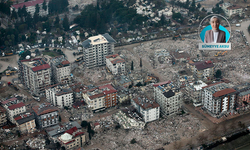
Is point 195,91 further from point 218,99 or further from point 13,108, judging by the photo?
point 13,108

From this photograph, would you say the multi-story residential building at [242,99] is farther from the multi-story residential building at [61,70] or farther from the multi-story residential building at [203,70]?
the multi-story residential building at [61,70]

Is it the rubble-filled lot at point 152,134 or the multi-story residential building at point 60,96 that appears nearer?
the rubble-filled lot at point 152,134

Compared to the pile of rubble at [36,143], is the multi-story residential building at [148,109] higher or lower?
higher

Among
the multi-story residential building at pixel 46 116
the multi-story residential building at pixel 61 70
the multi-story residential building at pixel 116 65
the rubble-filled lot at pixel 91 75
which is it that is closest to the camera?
the multi-story residential building at pixel 46 116

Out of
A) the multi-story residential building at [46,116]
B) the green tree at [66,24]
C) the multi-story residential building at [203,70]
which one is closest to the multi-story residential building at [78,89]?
the multi-story residential building at [46,116]

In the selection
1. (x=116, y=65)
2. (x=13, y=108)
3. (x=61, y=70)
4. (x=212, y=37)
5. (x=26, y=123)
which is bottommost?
(x=26, y=123)

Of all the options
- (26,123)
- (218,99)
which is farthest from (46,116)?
(218,99)
